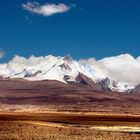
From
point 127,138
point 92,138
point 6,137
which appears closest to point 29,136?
point 6,137

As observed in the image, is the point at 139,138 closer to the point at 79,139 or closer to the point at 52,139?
the point at 79,139

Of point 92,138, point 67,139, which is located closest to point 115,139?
point 92,138

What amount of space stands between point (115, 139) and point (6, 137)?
12.6 meters

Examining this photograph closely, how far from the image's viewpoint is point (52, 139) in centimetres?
4875

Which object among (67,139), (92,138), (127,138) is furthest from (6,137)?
(127,138)

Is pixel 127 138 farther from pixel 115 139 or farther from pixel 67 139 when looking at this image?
pixel 67 139

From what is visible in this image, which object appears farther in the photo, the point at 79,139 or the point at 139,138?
the point at 139,138

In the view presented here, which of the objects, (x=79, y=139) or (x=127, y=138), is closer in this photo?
(x=79, y=139)

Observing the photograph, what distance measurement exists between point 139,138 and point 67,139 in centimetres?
992

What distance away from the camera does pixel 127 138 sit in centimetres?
5359

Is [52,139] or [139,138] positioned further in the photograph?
[139,138]

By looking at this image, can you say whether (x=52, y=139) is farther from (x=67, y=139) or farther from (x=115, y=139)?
(x=115, y=139)

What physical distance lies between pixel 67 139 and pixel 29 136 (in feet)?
15.4

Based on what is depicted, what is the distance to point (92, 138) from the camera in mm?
52031
